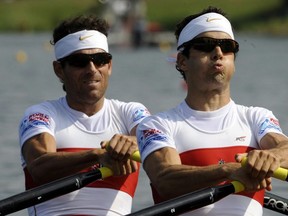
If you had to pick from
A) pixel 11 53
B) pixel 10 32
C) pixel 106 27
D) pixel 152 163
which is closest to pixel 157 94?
→ pixel 106 27

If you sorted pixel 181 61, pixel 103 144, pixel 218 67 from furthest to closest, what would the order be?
pixel 103 144, pixel 181 61, pixel 218 67

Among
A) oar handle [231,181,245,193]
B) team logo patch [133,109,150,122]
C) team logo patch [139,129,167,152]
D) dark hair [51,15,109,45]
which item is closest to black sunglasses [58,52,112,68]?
dark hair [51,15,109,45]

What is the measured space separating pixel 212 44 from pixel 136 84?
28.5 meters

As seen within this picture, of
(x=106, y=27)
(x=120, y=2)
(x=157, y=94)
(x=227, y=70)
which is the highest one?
(x=120, y=2)

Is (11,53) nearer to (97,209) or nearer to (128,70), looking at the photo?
(128,70)

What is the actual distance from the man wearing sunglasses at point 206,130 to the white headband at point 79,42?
1.34m

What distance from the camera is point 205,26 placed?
627 centimetres

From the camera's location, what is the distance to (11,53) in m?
55.9

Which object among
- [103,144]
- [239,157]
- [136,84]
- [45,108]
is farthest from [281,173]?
[136,84]

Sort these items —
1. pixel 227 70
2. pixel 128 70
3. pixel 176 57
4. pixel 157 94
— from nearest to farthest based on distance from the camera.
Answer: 1. pixel 227 70
2. pixel 176 57
3. pixel 157 94
4. pixel 128 70

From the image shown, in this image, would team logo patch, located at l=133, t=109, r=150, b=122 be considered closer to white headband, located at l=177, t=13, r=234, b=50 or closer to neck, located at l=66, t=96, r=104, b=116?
neck, located at l=66, t=96, r=104, b=116

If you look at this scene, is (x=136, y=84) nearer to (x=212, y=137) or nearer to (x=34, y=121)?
(x=34, y=121)

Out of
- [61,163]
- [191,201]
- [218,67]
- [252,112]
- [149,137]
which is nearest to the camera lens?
[191,201]

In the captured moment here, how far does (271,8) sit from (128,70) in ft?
136
